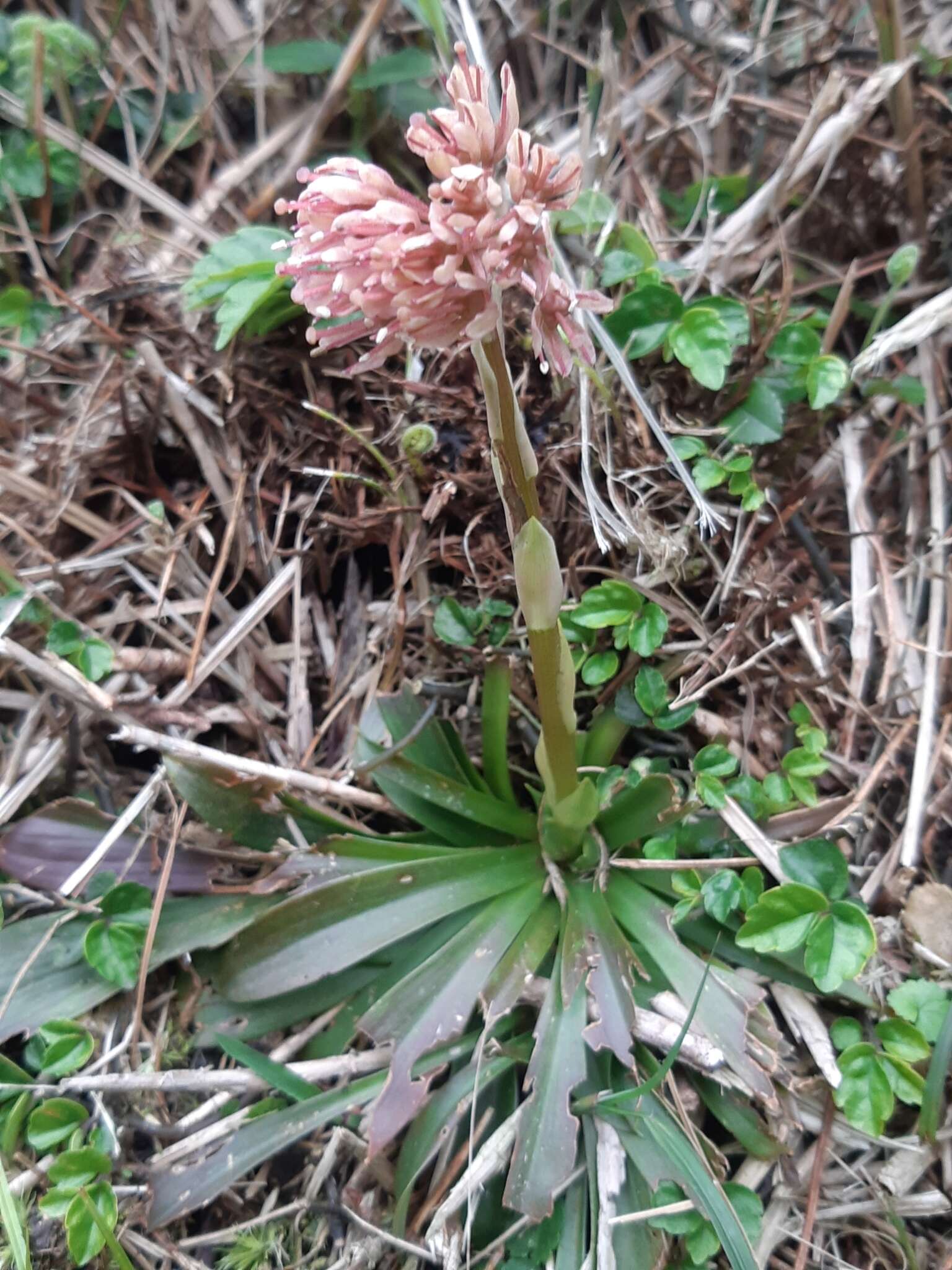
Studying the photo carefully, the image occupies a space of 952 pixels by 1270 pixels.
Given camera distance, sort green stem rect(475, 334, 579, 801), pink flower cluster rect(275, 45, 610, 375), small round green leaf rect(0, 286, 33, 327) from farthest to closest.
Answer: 1. small round green leaf rect(0, 286, 33, 327)
2. green stem rect(475, 334, 579, 801)
3. pink flower cluster rect(275, 45, 610, 375)

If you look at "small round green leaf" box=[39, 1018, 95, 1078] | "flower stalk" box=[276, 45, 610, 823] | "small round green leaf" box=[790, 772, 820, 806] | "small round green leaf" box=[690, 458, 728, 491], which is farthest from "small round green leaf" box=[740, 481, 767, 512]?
Result: "small round green leaf" box=[39, 1018, 95, 1078]

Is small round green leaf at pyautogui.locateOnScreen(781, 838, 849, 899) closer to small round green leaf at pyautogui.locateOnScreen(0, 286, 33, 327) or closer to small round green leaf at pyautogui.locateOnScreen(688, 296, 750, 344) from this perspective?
small round green leaf at pyautogui.locateOnScreen(688, 296, 750, 344)

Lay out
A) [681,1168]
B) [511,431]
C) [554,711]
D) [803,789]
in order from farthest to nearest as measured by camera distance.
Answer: [803,789], [554,711], [681,1168], [511,431]

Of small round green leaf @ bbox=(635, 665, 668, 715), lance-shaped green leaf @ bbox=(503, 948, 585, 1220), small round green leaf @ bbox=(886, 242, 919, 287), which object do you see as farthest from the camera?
small round green leaf @ bbox=(886, 242, 919, 287)

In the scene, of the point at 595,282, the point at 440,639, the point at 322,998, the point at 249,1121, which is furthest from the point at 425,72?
the point at 249,1121

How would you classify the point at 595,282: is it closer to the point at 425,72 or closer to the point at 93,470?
the point at 425,72

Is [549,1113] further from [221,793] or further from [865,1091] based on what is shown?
[221,793]

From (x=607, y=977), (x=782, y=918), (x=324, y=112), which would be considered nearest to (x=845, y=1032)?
(x=782, y=918)
